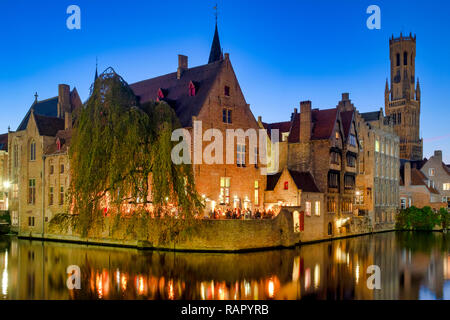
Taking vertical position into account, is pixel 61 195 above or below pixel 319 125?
below

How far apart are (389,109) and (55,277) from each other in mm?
119177

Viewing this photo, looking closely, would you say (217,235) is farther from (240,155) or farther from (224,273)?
(240,155)

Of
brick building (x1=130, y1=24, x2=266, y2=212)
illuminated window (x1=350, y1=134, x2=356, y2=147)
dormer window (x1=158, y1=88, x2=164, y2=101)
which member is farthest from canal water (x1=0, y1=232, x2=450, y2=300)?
illuminated window (x1=350, y1=134, x2=356, y2=147)

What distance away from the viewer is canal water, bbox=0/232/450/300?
1953cm

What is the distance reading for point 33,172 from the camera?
145ft

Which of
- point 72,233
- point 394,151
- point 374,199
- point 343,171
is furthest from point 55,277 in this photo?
point 394,151

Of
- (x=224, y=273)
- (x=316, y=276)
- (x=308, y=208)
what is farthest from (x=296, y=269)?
(x=308, y=208)

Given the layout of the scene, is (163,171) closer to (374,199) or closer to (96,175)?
(96,175)

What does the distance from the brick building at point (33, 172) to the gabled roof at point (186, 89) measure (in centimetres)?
861

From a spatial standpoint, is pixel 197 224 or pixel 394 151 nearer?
pixel 197 224

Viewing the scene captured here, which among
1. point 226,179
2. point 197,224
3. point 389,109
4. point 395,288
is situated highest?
point 389,109

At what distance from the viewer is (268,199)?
40500mm

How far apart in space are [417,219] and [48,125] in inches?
1706
